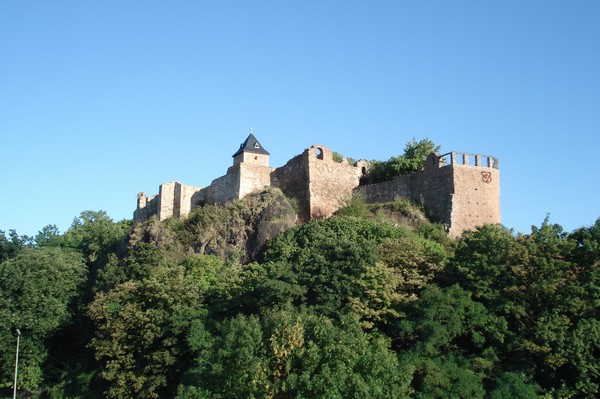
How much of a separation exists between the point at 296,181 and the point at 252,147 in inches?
286

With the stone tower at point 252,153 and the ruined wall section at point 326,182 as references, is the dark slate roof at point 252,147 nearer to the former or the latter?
the stone tower at point 252,153

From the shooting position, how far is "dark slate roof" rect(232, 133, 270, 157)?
173 feet

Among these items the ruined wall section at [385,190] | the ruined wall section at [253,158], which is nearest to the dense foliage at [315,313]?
the ruined wall section at [385,190]

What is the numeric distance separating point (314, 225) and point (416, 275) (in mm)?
8910

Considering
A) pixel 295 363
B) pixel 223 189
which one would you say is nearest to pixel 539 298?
pixel 295 363

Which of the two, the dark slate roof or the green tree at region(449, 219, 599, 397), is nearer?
the green tree at region(449, 219, 599, 397)

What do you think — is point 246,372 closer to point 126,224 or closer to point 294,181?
point 294,181

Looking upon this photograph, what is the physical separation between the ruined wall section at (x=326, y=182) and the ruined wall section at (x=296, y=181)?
0.36 meters

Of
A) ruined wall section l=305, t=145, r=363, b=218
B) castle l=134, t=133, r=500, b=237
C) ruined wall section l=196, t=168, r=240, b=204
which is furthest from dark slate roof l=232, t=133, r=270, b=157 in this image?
ruined wall section l=305, t=145, r=363, b=218

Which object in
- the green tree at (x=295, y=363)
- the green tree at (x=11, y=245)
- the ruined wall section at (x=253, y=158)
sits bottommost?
the green tree at (x=295, y=363)

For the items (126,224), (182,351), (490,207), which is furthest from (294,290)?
(126,224)

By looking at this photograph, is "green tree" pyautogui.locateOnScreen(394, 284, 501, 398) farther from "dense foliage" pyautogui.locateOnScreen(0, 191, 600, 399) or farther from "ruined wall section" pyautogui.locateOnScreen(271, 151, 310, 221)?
"ruined wall section" pyautogui.locateOnScreen(271, 151, 310, 221)

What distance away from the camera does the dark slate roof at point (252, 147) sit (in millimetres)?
52844

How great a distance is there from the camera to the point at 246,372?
1049 inches
